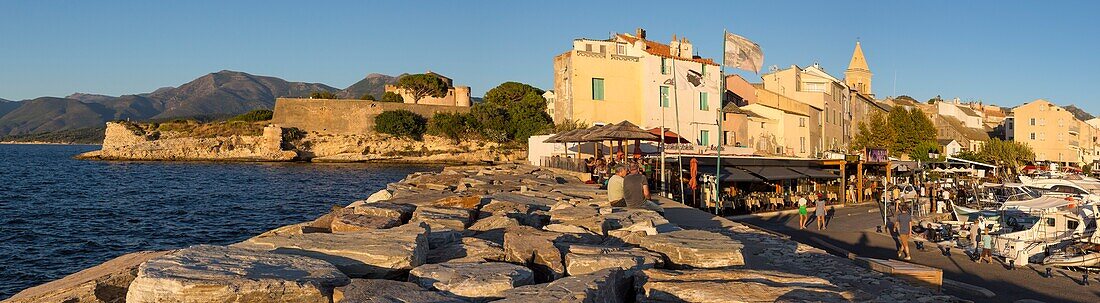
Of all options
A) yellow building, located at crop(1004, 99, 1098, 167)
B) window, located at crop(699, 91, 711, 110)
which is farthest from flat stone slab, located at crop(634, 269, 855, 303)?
yellow building, located at crop(1004, 99, 1098, 167)

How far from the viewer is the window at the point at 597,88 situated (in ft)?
165

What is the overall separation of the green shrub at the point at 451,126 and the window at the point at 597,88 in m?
35.6

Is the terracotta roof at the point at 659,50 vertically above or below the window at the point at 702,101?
above

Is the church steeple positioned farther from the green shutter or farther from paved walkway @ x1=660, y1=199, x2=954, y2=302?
Result: paved walkway @ x1=660, y1=199, x2=954, y2=302

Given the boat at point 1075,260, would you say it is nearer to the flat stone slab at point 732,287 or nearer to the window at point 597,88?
the flat stone slab at point 732,287

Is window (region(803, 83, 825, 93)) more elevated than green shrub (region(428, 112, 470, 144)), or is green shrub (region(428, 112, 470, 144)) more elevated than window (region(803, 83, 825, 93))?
window (region(803, 83, 825, 93))

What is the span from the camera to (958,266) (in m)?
14.8

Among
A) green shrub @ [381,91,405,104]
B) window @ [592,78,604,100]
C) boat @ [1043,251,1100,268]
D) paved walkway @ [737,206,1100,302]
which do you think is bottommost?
boat @ [1043,251,1100,268]

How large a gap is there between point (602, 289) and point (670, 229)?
4169 mm

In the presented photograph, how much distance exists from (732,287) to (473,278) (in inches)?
79.6

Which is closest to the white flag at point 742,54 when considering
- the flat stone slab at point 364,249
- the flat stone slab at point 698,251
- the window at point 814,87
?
the flat stone slab at point 698,251

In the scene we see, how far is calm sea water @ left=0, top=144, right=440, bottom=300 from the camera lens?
17891 mm

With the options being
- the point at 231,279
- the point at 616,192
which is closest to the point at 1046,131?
the point at 616,192

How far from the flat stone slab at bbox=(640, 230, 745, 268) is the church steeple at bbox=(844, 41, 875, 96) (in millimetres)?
85801
